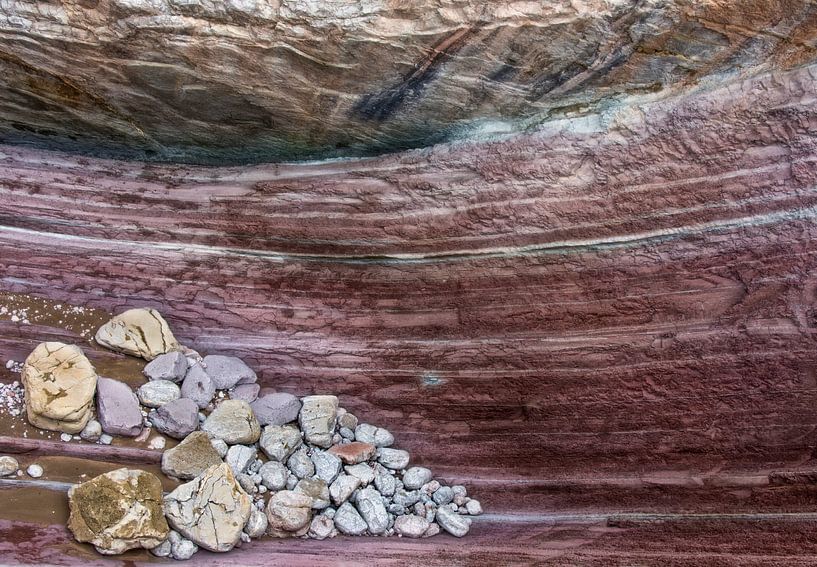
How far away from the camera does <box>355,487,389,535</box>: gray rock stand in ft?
10.8

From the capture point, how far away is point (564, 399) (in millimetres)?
3371

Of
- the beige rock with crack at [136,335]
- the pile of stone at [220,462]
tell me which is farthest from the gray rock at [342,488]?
the beige rock with crack at [136,335]

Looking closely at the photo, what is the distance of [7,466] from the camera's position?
293 cm

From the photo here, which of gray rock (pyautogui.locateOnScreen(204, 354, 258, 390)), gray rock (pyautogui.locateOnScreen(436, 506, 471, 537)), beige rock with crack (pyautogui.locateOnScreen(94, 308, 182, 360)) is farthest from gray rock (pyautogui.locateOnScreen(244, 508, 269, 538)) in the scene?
beige rock with crack (pyautogui.locateOnScreen(94, 308, 182, 360))

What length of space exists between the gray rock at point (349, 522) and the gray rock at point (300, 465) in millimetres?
229

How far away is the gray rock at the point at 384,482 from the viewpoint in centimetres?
343

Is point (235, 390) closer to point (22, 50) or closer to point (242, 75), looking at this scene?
point (242, 75)

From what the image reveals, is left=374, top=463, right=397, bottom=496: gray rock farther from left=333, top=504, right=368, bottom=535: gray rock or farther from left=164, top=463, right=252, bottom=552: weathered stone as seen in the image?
left=164, top=463, right=252, bottom=552: weathered stone

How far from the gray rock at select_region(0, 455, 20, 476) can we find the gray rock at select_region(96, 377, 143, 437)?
0.37 meters

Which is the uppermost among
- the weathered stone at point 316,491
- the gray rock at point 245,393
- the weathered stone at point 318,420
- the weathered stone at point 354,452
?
the gray rock at point 245,393

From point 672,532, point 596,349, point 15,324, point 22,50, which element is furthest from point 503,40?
point 15,324

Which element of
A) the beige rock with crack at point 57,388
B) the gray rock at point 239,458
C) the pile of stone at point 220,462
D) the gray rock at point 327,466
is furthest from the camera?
the gray rock at point 327,466

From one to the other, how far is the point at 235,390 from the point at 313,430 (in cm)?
44

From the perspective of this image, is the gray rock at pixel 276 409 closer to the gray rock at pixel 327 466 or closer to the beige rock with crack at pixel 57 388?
the gray rock at pixel 327 466
